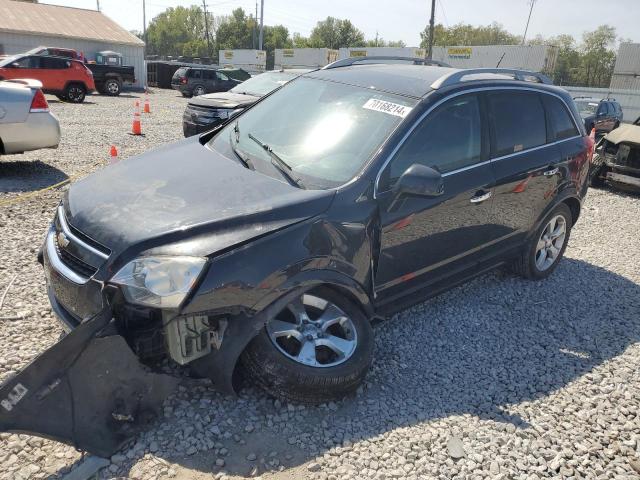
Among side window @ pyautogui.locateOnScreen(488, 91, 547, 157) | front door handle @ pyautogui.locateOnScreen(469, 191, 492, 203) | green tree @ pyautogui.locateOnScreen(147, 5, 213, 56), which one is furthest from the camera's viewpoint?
green tree @ pyautogui.locateOnScreen(147, 5, 213, 56)

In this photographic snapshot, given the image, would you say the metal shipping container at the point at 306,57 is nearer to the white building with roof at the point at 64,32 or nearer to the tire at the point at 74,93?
the white building with roof at the point at 64,32

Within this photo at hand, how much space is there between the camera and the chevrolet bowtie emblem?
281 cm

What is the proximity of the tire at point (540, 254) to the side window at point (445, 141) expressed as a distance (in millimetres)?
1320

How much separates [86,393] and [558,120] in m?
4.41

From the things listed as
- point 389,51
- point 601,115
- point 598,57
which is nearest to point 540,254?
point 601,115

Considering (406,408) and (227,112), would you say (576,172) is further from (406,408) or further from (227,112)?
(227,112)

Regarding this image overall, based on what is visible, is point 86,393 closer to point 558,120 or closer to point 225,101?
point 558,120

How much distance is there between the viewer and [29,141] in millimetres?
7074

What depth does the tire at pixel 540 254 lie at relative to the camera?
4.66 meters

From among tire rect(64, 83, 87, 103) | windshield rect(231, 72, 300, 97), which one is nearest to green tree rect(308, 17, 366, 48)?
tire rect(64, 83, 87, 103)

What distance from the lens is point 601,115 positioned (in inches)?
569

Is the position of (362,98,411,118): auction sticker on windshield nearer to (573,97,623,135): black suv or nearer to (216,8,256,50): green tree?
(573,97,623,135): black suv

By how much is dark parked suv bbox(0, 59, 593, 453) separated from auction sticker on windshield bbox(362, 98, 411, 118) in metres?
0.01

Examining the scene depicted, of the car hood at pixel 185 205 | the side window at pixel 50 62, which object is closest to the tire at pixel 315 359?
the car hood at pixel 185 205
